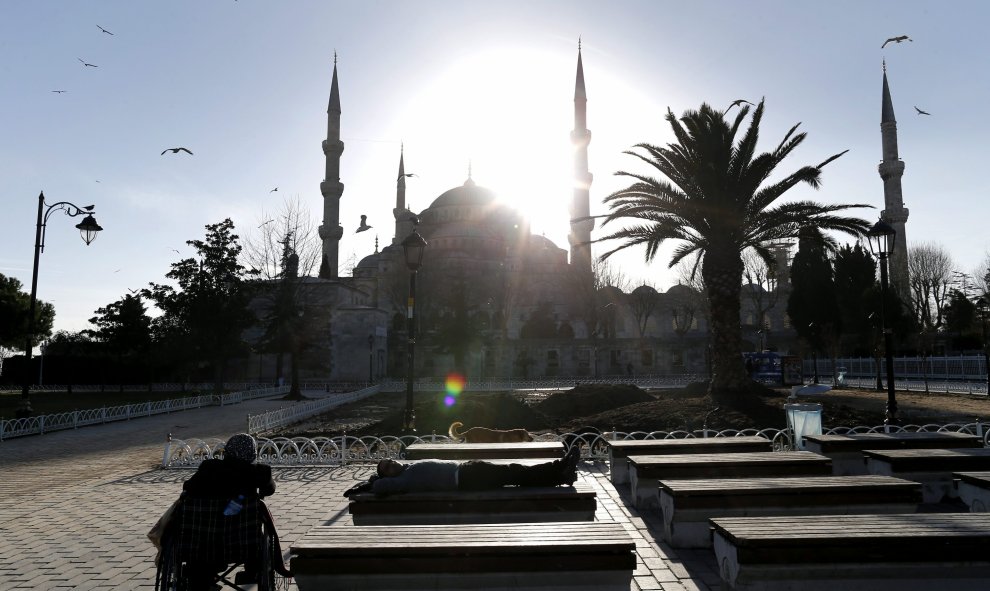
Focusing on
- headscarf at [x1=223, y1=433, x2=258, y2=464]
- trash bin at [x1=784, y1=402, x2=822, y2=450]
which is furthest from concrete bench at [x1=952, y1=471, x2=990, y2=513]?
headscarf at [x1=223, y1=433, x2=258, y2=464]

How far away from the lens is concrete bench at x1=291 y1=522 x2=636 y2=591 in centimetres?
336

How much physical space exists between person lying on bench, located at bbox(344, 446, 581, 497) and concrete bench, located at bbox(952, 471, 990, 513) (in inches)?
136

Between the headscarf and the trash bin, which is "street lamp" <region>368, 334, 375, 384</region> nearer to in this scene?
the trash bin

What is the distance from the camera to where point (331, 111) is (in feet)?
140

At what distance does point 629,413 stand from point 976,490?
895 cm

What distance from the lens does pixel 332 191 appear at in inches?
1650

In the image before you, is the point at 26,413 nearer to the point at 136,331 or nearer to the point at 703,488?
the point at 703,488

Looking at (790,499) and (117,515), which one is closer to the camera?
(790,499)

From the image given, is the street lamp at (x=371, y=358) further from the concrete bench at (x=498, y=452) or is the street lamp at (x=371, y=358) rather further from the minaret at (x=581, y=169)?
the concrete bench at (x=498, y=452)

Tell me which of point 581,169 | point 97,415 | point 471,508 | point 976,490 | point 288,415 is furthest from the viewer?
point 581,169

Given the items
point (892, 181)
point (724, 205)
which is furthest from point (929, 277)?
point (724, 205)

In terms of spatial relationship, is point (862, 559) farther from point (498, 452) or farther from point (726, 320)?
point (726, 320)

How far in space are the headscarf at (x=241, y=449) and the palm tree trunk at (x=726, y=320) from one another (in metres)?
13.1

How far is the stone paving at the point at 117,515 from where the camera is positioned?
4.59 m
